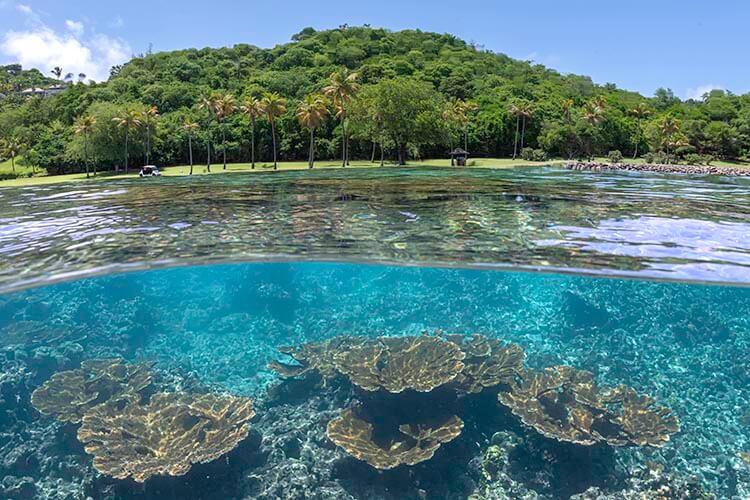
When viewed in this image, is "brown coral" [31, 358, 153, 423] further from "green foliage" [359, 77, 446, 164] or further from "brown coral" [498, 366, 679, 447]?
"green foliage" [359, 77, 446, 164]

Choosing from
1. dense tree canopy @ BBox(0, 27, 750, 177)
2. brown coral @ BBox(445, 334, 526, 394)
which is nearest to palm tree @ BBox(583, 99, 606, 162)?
dense tree canopy @ BBox(0, 27, 750, 177)

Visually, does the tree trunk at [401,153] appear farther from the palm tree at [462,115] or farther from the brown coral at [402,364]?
the brown coral at [402,364]

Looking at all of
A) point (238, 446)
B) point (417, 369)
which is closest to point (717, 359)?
point (417, 369)

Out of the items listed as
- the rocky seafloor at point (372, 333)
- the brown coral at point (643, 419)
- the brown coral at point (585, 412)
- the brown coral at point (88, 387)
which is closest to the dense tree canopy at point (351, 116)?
the rocky seafloor at point (372, 333)

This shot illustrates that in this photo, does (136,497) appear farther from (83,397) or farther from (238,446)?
(83,397)

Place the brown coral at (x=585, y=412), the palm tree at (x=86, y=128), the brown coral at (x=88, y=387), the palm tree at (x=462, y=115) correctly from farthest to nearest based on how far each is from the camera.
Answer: the palm tree at (x=462, y=115) < the palm tree at (x=86, y=128) < the brown coral at (x=88, y=387) < the brown coral at (x=585, y=412)

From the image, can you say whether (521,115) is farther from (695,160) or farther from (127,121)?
(127,121)
